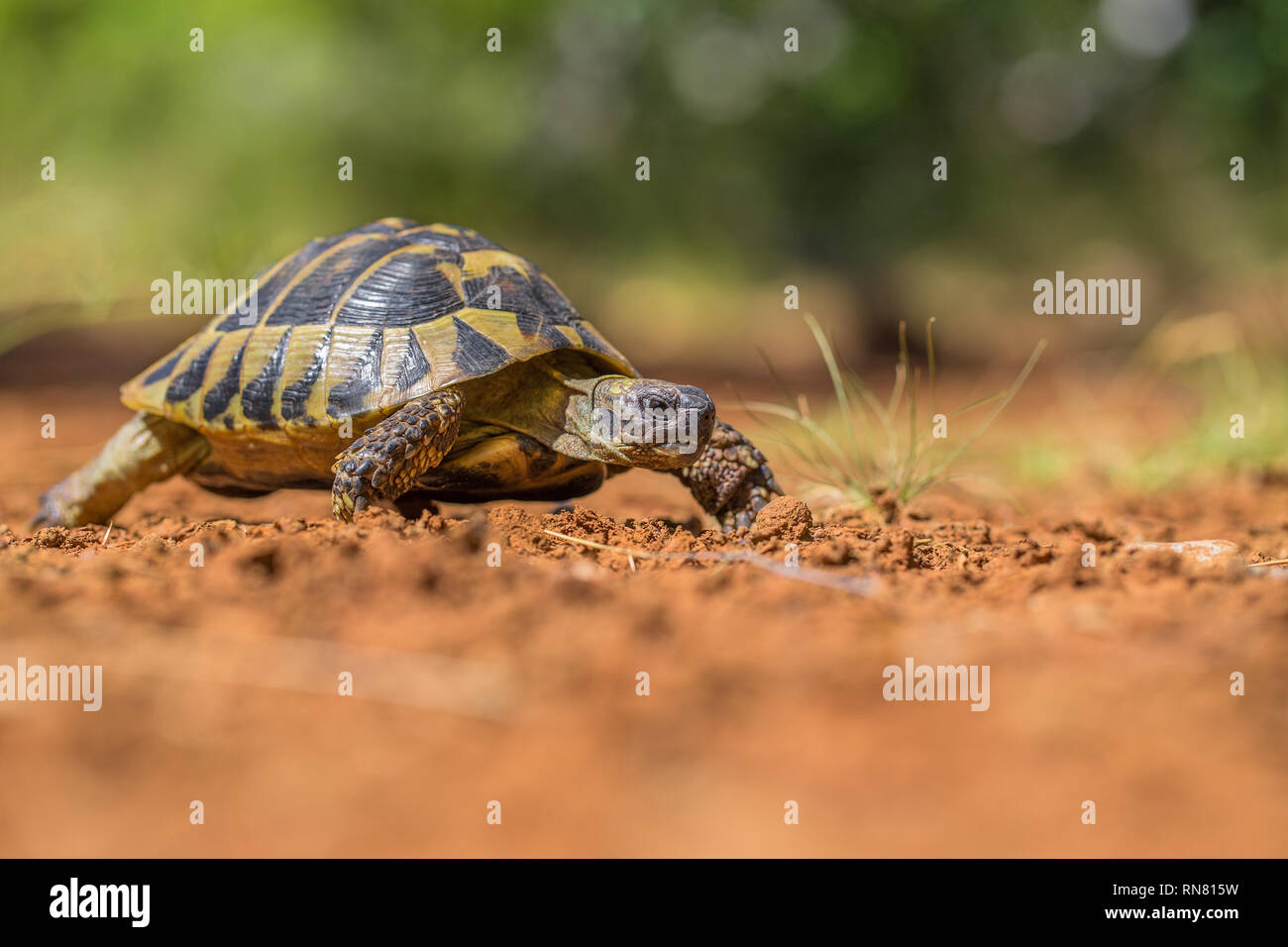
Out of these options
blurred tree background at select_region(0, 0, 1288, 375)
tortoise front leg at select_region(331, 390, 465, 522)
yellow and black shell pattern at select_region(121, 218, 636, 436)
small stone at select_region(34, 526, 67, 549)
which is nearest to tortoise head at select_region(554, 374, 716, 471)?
yellow and black shell pattern at select_region(121, 218, 636, 436)

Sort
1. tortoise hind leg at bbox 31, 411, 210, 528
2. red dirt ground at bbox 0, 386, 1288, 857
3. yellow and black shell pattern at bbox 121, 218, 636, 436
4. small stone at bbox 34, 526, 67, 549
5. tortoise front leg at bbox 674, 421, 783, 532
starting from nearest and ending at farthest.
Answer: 1. red dirt ground at bbox 0, 386, 1288, 857
2. small stone at bbox 34, 526, 67, 549
3. yellow and black shell pattern at bbox 121, 218, 636, 436
4. tortoise front leg at bbox 674, 421, 783, 532
5. tortoise hind leg at bbox 31, 411, 210, 528

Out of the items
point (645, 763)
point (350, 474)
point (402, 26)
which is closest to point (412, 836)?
point (645, 763)

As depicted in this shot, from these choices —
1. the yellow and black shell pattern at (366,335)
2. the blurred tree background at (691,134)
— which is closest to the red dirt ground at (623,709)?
the yellow and black shell pattern at (366,335)

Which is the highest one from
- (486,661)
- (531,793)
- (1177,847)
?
(486,661)

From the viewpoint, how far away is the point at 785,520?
3574 mm

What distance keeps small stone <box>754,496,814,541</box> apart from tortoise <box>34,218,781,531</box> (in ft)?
1.16

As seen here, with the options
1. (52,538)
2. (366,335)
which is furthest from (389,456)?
(52,538)

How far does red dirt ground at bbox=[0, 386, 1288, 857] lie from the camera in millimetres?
1646

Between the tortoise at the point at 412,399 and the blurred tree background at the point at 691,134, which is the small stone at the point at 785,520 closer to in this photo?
the tortoise at the point at 412,399

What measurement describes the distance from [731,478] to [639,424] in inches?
24.5

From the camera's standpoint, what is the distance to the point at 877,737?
1895 mm

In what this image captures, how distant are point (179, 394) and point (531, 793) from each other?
323cm

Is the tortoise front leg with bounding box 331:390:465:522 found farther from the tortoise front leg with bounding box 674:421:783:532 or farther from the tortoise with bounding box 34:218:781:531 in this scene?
the tortoise front leg with bounding box 674:421:783:532
